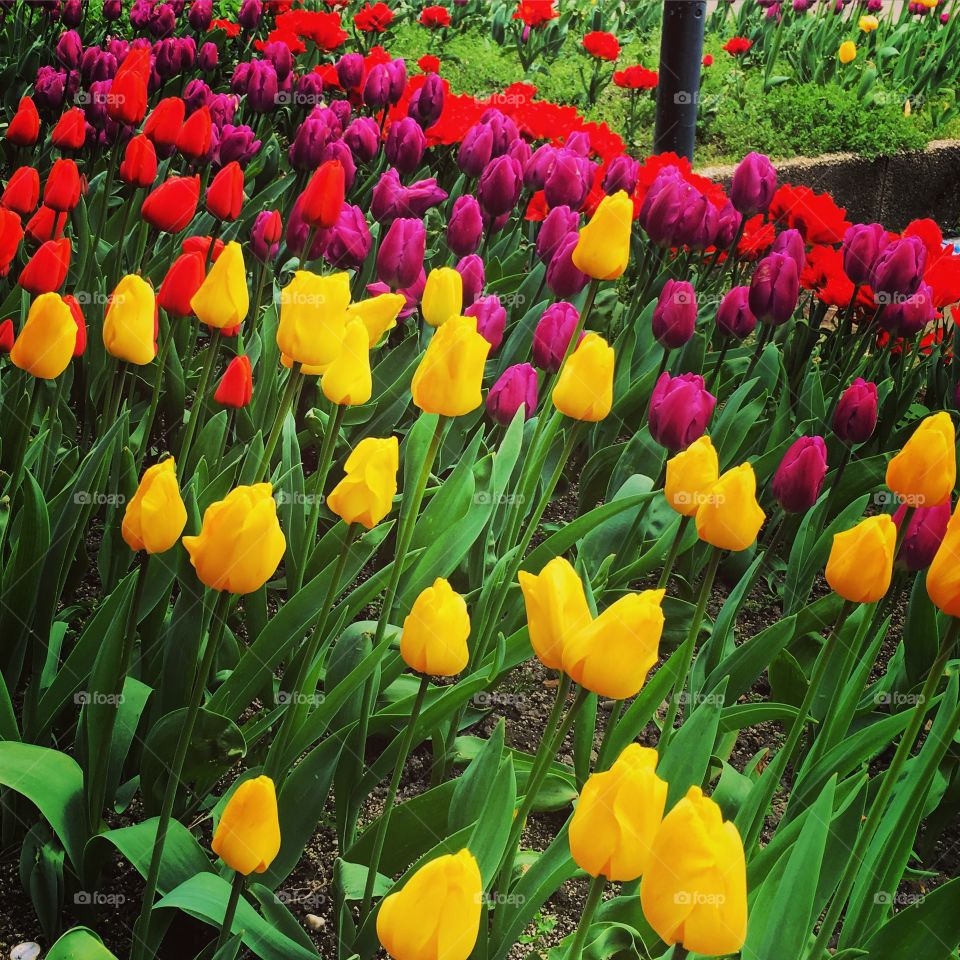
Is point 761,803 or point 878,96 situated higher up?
point 878,96

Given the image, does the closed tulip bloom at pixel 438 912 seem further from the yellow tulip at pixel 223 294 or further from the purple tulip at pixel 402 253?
the purple tulip at pixel 402 253

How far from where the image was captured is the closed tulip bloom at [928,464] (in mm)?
1375

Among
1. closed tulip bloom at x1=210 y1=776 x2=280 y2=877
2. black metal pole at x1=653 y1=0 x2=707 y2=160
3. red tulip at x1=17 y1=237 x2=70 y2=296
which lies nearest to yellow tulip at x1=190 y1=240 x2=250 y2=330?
red tulip at x1=17 y1=237 x2=70 y2=296

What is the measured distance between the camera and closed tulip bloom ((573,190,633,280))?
1.79 meters

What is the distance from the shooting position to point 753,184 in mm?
2945

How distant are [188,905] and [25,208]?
4.98 feet

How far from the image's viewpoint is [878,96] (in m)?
7.13

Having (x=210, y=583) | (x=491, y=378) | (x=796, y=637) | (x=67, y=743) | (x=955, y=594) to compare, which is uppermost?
(x=955, y=594)

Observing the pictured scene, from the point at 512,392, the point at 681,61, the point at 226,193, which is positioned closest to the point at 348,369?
the point at 512,392

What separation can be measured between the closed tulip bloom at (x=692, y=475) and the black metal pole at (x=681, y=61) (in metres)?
3.26

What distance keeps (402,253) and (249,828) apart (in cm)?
149

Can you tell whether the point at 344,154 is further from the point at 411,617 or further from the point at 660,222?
the point at 411,617

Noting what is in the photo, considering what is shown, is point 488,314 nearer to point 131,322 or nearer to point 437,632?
point 131,322

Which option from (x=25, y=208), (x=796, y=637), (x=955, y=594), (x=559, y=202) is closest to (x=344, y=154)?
(x=559, y=202)
